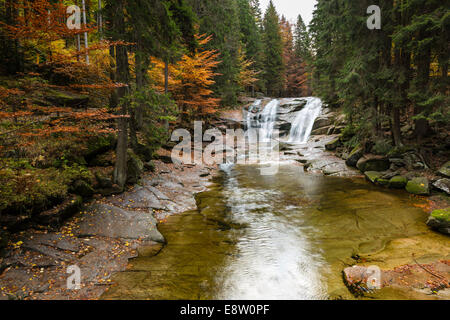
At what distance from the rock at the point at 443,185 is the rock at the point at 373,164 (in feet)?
9.24

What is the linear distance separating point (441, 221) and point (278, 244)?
4233 mm

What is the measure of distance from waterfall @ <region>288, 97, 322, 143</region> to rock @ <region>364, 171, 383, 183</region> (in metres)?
11.3

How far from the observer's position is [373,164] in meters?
11.4

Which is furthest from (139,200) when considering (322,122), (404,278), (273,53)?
(273,53)

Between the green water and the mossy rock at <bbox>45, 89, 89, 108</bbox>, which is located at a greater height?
the mossy rock at <bbox>45, 89, 89, 108</bbox>

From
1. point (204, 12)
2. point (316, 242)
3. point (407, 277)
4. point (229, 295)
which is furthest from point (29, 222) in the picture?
point (204, 12)

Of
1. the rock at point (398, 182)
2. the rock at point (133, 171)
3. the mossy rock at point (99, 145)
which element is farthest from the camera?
the rock at point (398, 182)

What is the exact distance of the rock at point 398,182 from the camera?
9.32 m

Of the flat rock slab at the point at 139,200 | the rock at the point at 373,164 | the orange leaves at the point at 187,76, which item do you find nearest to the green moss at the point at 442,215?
the rock at the point at 373,164

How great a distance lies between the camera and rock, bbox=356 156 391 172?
11047mm

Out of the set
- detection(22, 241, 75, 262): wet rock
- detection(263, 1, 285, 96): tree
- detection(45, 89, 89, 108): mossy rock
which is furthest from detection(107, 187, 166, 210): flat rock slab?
detection(263, 1, 285, 96): tree

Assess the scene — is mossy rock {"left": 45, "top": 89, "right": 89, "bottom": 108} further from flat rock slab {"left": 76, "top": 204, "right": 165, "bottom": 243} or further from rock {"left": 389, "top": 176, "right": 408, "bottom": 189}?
rock {"left": 389, "top": 176, "right": 408, "bottom": 189}

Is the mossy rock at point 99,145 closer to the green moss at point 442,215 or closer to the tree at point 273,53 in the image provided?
the green moss at point 442,215
